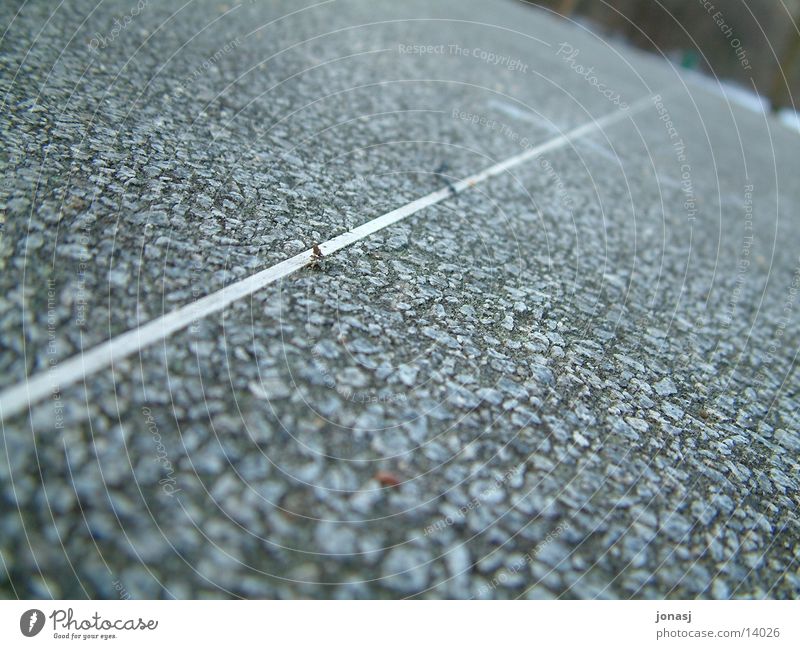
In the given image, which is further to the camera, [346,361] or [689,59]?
[689,59]

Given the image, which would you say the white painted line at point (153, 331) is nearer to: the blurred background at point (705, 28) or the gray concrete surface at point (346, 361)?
the gray concrete surface at point (346, 361)

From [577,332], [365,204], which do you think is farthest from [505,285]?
[365,204]

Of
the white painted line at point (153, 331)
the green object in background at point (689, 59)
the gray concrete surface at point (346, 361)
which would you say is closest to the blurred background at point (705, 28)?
the green object in background at point (689, 59)

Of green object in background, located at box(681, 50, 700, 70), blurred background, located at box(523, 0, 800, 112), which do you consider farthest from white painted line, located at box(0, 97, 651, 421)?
blurred background, located at box(523, 0, 800, 112)

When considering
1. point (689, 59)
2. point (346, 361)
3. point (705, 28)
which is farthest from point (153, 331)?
point (705, 28)

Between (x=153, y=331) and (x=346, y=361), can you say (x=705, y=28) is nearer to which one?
(x=346, y=361)

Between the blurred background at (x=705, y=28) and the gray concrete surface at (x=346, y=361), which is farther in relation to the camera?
the blurred background at (x=705, y=28)
